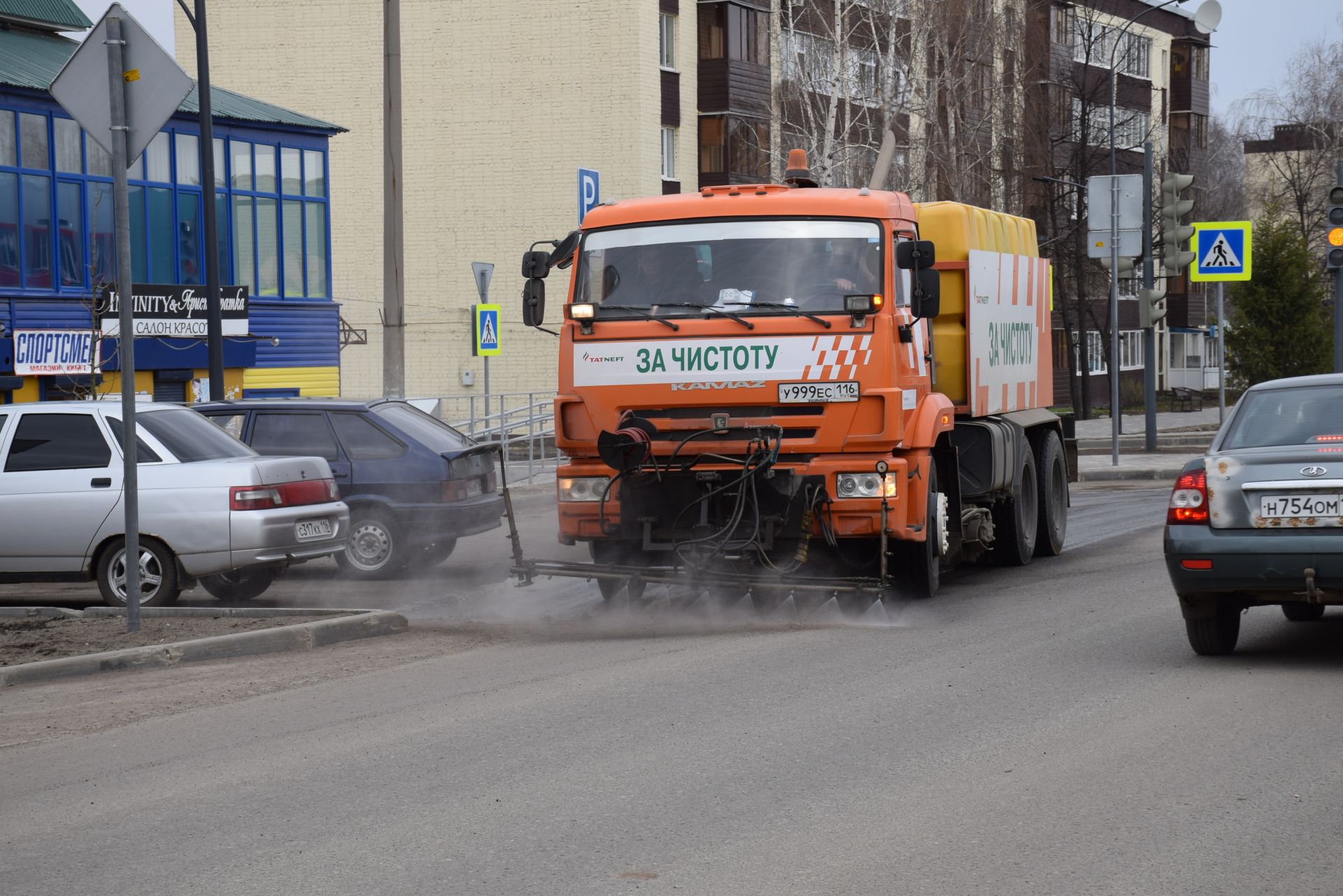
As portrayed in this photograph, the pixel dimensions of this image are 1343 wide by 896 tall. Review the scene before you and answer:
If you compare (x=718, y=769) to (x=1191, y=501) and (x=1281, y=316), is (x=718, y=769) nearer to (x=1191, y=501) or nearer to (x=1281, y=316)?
(x=1191, y=501)

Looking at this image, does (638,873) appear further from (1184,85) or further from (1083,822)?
(1184,85)

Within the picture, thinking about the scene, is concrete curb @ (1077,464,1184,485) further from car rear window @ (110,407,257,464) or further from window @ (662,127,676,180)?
window @ (662,127,676,180)

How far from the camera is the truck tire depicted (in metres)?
14.9

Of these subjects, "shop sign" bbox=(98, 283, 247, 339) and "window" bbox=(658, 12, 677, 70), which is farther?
"window" bbox=(658, 12, 677, 70)

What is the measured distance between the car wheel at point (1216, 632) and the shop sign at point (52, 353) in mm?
23186

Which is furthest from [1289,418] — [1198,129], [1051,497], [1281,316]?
[1198,129]

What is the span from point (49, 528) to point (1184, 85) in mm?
70471

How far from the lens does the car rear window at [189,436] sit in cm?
1266

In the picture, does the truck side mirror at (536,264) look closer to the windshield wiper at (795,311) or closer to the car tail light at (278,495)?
the windshield wiper at (795,311)

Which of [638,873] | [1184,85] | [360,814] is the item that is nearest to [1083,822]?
[638,873]

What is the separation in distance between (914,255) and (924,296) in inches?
11.1

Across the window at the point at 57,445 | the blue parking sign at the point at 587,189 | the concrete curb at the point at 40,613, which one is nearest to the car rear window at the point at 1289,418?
the concrete curb at the point at 40,613

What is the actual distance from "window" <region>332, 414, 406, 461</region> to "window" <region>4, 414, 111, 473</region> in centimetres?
272

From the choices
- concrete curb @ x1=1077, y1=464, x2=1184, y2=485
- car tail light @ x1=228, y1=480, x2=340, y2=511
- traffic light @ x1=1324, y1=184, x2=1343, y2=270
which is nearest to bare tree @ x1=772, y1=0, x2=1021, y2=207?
traffic light @ x1=1324, y1=184, x2=1343, y2=270
